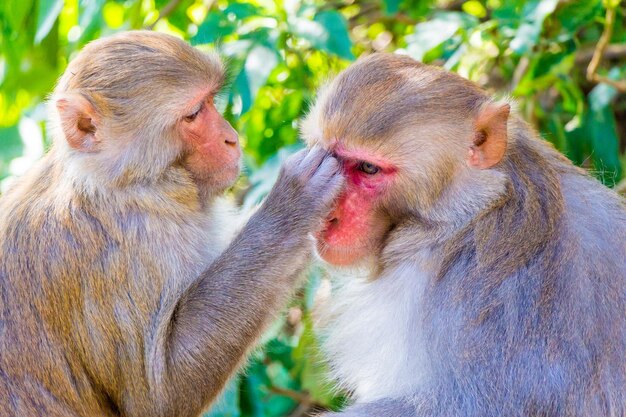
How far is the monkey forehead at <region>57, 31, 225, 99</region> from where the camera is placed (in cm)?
375

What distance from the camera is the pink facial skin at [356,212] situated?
346 centimetres

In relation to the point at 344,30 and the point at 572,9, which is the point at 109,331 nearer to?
the point at 344,30

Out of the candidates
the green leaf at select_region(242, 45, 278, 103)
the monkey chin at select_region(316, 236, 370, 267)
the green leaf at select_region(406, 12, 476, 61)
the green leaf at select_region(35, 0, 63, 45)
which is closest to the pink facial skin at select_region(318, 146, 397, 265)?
the monkey chin at select_region(316, 236, 370, 267)

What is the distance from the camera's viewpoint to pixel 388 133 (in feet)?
11.1

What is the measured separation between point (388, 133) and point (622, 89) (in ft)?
7.44

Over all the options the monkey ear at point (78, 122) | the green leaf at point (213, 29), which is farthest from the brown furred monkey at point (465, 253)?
the green leaf at point (213, 29)

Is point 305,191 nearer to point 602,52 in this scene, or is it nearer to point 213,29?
point 213,29

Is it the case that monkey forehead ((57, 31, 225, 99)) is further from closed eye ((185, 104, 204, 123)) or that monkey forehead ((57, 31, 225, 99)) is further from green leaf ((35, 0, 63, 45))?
green leaf ((35, 0, 63, 45))

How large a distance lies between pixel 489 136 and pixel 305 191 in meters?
0.68

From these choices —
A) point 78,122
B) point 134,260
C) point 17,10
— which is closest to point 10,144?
point 17,10

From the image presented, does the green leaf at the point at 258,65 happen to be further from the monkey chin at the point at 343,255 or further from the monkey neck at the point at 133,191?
the monkey chin at the point at 343,255

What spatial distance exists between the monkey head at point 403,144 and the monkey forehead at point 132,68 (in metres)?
0.64

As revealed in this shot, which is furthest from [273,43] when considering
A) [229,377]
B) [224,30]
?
[229,377]

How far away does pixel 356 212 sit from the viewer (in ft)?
11.5
